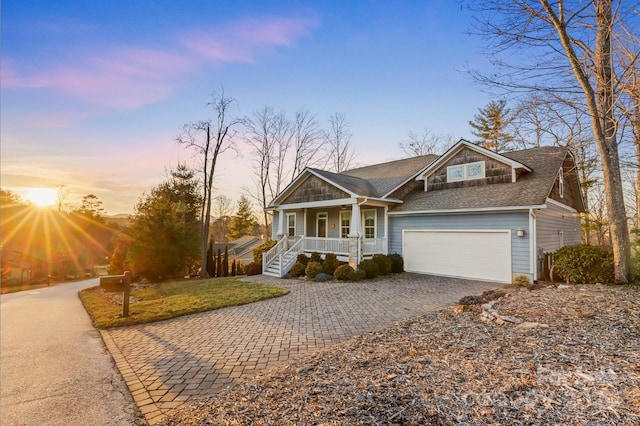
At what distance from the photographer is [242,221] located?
5038cm

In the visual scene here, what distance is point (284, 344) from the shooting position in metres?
5.27

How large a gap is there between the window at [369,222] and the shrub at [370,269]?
2543 millimetres

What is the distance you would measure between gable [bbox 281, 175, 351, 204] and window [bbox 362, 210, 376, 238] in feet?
6.88

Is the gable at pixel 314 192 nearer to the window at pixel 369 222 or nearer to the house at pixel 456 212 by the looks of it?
the house at pixel 456 212

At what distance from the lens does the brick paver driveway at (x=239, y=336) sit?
12.8 ft

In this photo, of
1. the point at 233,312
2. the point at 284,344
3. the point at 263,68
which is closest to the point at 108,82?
the point at 263,68

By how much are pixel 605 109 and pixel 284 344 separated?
10.2 metres

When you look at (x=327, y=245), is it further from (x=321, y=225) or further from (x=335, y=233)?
(x=321, y=225)

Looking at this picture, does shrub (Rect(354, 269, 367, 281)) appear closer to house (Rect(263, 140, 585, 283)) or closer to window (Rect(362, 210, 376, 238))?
house (Rect(263, 140, 585, 283))

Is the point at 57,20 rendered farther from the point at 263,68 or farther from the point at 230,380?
the point at 230,380

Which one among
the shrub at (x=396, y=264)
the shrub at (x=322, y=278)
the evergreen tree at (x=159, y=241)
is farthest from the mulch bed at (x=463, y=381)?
the evergreen tree at (x=159, y=241)

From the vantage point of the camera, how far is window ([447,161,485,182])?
13.8 meters

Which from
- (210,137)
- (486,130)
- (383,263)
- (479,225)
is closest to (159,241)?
(210,137)

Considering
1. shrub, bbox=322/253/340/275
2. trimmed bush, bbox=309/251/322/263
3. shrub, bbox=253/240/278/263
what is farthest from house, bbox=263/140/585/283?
shrub, bbox=253/240/278/263
